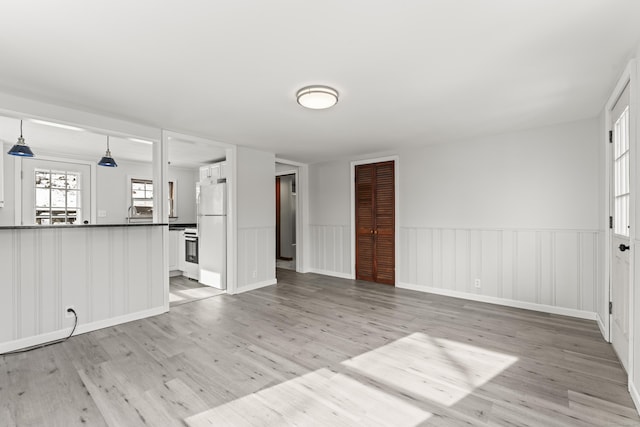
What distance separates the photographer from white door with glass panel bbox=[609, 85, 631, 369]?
7.77 ft

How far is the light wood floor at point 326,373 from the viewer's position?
6.12 feet

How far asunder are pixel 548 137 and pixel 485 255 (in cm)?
171

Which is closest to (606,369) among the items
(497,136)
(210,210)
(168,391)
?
(497,136)

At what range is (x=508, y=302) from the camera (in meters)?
4.05

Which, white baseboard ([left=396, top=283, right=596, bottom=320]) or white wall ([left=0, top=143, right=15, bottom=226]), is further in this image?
white wall ([left=0, top=143, right=15, bottom=226])

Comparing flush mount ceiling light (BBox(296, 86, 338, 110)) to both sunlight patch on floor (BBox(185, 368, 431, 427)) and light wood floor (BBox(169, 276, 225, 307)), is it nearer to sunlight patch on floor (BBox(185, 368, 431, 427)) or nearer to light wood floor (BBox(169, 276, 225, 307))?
sunlight patch on floor (BBox(185, 368, 431, 427))

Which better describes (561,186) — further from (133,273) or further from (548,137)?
(133,273)

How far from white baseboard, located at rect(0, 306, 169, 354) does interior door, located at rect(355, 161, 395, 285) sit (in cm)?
338

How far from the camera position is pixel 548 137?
12.4ft

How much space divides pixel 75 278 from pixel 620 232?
528 cm

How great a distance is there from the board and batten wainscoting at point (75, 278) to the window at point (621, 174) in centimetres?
471

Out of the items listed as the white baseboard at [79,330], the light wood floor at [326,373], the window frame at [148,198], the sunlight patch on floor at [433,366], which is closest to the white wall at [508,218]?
the light wood floor at [326,373]

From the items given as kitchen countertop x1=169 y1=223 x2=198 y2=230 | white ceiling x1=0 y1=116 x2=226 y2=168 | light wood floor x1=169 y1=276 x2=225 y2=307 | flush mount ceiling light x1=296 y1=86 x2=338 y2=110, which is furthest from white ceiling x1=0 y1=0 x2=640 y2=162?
kitchen countertop x1=169 y1=223 x2=198 y2=230

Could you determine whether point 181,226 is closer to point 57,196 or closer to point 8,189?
point 57,196
